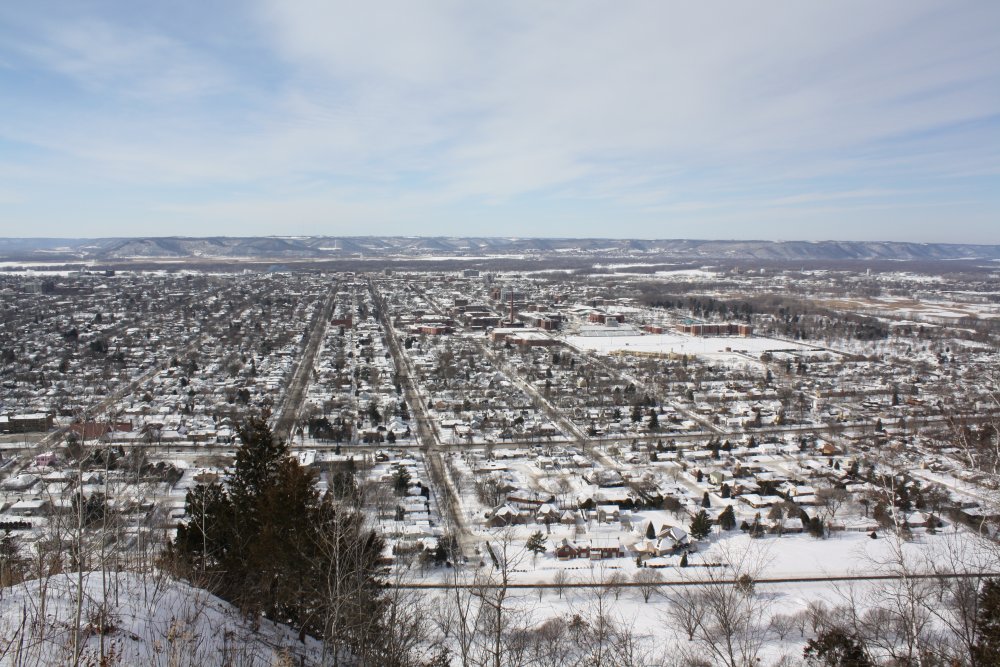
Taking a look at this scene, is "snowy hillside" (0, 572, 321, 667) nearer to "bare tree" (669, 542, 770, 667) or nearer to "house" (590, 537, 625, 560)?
"bare tree" (669, 542, 770, 667)

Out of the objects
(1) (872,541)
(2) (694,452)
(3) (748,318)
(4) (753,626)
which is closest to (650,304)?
(3) (748,318)

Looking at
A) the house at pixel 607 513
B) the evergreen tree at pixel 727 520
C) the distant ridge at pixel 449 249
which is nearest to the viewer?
the evergreen tree at pixel 727 520

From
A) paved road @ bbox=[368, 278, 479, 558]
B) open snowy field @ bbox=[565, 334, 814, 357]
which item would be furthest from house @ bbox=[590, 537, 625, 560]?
open snowy field @ bbox=[565, 334, 814, 357]

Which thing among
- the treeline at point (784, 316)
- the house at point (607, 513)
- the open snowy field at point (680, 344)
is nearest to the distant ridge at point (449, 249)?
the treeline at point (784, 316)

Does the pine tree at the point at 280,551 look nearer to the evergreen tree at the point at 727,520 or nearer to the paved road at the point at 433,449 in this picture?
the paved road at the point at 433,449

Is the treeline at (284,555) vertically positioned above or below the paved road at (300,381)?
above

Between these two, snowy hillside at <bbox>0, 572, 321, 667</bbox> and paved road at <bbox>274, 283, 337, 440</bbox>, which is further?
paved road at <bbox>274, 283, 337, 440</bbox>
